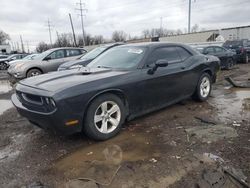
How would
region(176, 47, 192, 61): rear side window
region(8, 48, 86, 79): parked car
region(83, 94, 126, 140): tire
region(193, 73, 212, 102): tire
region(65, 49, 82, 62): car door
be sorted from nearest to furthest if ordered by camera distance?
region(83, 94, 126, 140): tire
region(176, 47, 192, 61): rear side window
region(193, 73, 212, 102): tire
region(8, 48, 86, 79): parked car
region(65, 49, 82, 62): car door

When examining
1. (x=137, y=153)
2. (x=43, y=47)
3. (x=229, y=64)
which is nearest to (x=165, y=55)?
(x=137, y=153)

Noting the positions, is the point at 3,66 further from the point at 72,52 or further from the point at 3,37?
the point at 3,37

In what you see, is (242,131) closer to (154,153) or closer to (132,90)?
(154,153)

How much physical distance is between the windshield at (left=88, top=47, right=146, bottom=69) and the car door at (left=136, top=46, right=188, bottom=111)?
221mm

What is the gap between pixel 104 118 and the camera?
3.99 metres

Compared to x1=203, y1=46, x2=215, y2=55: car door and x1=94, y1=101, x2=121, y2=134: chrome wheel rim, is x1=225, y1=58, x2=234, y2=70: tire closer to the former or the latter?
x1=203, y1=46, x2=215, y2=55: car door

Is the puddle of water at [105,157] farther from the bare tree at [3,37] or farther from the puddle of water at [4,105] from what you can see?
the bare tree at [3,37]

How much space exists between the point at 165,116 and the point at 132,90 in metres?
1.31

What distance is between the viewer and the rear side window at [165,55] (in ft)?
16.0

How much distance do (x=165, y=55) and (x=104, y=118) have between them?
A: 2124 mm

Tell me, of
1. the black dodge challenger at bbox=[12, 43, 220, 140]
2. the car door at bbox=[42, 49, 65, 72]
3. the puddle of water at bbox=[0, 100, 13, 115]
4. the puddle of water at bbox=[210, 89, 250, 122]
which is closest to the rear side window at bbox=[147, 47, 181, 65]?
the black dodge challenger at bbox=[12, 43, 220, 140]

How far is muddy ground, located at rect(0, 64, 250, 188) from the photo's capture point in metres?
2.90

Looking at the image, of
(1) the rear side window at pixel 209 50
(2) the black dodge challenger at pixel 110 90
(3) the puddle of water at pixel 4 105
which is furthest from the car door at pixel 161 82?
(1) the rear side window at pixel 209 50

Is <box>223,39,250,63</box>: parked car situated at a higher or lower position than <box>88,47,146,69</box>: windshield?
lower
